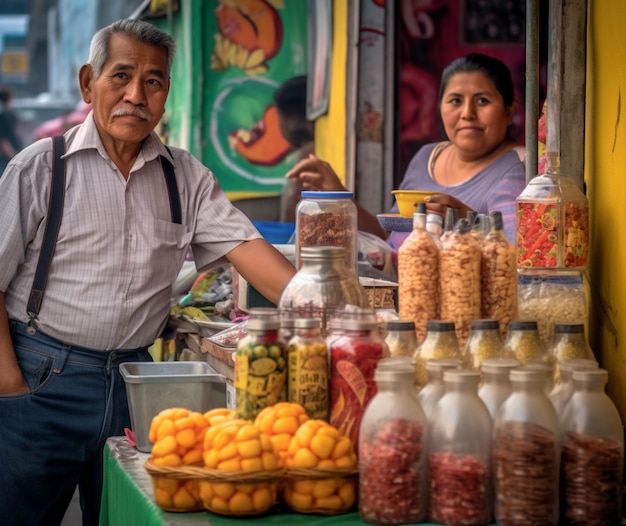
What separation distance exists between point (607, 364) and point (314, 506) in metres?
1.19

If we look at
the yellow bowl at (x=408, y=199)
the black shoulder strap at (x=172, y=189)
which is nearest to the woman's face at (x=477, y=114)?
the yellow bowl at (x=408, y=199)

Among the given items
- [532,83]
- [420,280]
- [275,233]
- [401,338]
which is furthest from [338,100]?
[401,338]

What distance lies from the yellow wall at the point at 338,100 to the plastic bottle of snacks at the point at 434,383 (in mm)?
5203

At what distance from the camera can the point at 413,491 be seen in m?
2.03

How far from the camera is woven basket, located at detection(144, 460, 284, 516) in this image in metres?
2.09

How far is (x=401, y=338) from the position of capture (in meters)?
2.39

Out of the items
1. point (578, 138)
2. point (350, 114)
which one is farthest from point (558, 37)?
point (350, 114)

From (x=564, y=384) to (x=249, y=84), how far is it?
288 inches

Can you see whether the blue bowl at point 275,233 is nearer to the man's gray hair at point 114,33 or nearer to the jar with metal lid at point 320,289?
the man's gray hair at point 114,33

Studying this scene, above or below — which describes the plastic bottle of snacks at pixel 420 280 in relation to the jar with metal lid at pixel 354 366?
above

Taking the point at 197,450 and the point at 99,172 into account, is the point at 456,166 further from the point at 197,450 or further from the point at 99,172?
the point at 197,450

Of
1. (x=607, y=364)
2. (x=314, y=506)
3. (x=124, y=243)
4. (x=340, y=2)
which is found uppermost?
(x=340, y=2)

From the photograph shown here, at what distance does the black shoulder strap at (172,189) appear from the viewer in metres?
3.58

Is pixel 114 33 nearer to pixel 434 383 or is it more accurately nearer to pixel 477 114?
pixel 477 114
